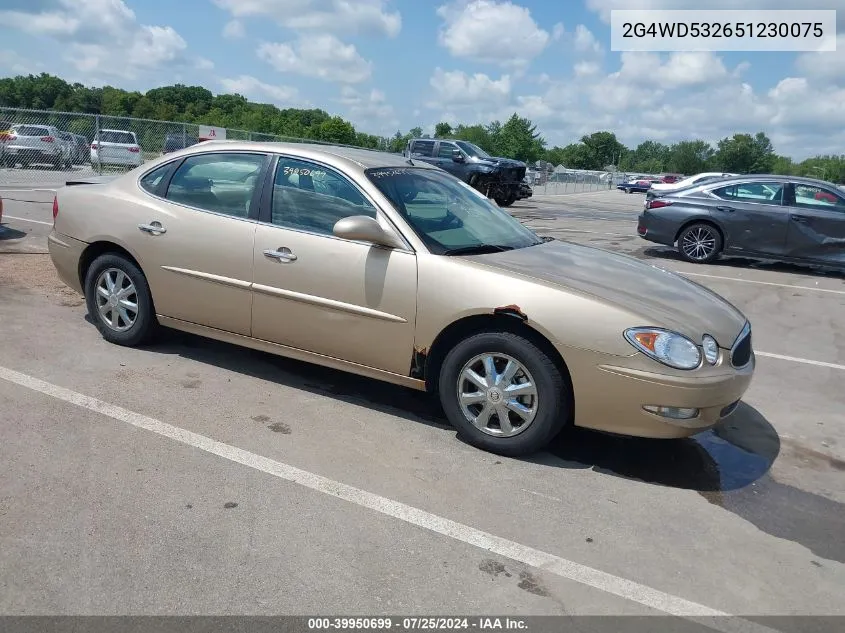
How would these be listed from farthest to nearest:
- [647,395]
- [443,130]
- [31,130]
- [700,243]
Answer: [443,130] → [31,130] → [700,243] → [647,395]

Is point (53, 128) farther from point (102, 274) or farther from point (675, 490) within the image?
point (675, 490)

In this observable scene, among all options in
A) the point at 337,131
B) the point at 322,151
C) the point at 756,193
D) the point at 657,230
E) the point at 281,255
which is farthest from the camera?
the point at 337,131

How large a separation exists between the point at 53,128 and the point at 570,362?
19.8 metres

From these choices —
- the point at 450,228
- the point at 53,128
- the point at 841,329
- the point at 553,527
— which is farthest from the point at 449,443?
the point at 53,128

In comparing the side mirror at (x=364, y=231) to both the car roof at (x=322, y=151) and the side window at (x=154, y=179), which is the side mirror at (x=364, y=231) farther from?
the side window at (x=154, y=179)

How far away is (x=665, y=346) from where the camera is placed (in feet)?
12.5

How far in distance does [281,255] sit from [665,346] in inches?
93.7

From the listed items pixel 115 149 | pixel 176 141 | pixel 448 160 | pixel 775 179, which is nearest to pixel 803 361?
pixel 775 179

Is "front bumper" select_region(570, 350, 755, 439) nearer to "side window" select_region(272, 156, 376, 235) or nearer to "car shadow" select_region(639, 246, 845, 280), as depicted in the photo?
"side window" select_region(272, 156, 376, 235)

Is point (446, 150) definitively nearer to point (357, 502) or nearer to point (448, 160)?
point (448, 160)

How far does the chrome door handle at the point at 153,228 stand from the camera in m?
5.21

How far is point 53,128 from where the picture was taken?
64.7 ft

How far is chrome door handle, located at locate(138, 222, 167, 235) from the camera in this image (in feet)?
17.1

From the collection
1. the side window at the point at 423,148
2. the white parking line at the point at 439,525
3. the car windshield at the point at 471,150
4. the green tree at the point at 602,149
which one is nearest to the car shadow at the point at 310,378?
the white parking line at the point at 439,525
